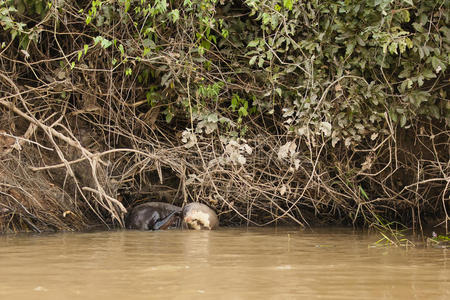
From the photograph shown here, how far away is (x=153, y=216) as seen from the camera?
6.29 metres

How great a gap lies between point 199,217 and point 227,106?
46.6 inches

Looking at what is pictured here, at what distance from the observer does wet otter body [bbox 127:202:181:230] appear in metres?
6.23

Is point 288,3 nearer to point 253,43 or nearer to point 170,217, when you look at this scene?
point 253,43

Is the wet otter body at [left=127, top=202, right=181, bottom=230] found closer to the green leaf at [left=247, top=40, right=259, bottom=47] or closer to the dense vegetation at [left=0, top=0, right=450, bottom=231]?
the dense vegetation at [left=0, top=0, right=450, bottom=231]

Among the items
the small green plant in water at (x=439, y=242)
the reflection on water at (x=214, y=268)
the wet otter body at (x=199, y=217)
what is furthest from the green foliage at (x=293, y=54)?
the reflection on water at (x=214, y=268)

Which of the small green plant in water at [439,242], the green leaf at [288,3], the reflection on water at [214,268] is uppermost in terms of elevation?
the green leaf at [288,3]

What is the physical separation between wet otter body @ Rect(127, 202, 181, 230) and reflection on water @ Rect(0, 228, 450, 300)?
2.86ft

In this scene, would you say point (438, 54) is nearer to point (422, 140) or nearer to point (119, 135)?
point (422, 140)

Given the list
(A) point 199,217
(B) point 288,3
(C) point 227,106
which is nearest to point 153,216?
(A) point 199,217

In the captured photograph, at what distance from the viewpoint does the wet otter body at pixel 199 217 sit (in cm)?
613

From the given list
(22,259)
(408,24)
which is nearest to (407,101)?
(408,24)

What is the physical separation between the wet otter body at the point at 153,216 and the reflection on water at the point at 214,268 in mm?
873

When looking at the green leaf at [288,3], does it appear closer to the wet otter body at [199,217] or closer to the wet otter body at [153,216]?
the wet otter body at [199,217]

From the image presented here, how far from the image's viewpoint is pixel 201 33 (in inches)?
231
